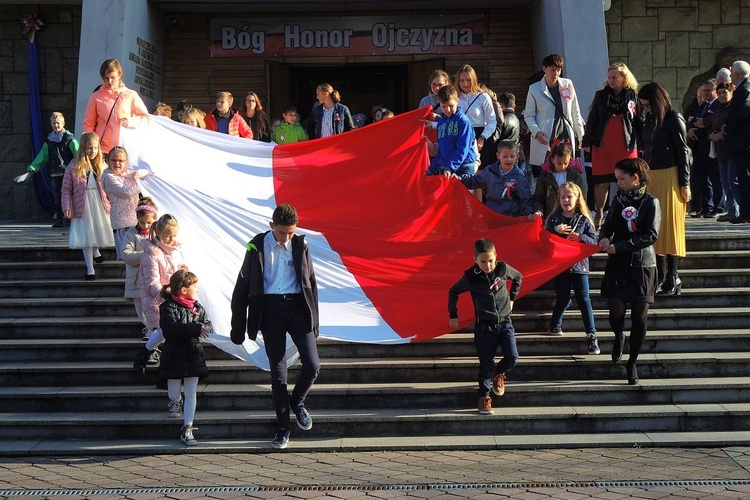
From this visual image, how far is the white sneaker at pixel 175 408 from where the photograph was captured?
8469mm

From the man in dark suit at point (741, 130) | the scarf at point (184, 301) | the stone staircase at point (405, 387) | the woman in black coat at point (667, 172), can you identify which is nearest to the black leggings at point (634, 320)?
the stone staircase at point (405, 387)

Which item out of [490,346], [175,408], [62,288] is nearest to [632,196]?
[490,346]

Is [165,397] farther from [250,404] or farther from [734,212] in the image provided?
[734,212]

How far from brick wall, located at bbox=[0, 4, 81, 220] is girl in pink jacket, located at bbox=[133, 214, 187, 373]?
9574 millimetres

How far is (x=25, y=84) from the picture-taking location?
17.9 metres

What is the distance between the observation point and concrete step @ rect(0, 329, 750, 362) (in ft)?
30.6

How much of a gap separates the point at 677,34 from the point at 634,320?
10231 millimetres

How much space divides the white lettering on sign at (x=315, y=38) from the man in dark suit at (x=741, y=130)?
710 cm

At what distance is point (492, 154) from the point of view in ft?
40.4

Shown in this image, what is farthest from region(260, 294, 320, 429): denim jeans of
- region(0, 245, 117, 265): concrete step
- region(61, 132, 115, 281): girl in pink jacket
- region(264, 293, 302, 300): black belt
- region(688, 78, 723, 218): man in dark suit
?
region(688, 78, 723, 218): man in dark suit

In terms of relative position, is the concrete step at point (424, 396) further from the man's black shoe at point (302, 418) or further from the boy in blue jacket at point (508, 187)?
the boy in blue jacket at point (508, 187)

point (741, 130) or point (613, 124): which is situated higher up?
point (741, 130)

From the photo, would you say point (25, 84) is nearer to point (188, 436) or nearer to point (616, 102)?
point (616, 102)

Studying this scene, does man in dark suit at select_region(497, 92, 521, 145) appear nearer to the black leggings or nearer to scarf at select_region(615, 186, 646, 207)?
scarf at select_region(615, 186, 646, 207)
